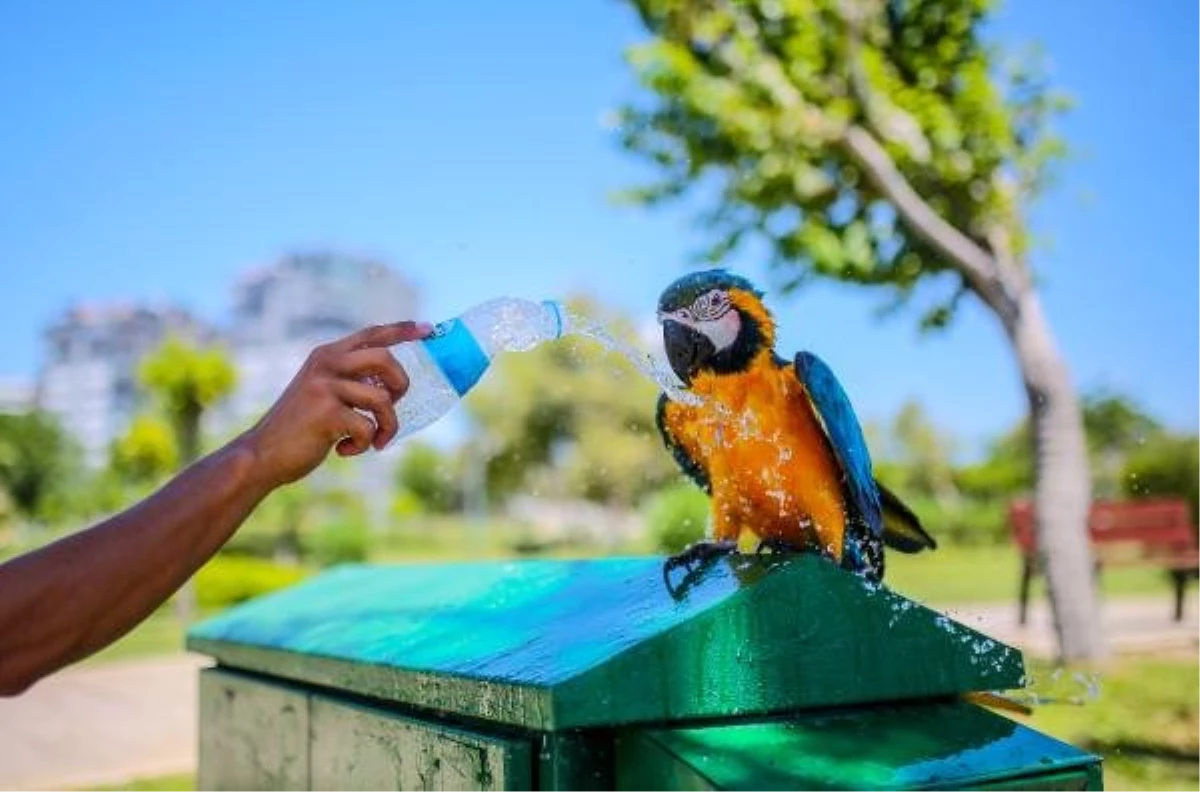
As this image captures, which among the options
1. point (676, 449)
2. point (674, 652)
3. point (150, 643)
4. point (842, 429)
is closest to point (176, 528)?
point (674, 652)

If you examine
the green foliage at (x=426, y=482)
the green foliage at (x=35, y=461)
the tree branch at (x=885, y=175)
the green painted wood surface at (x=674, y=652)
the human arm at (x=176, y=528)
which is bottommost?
the green painted wood surface at (x=674, y=652)

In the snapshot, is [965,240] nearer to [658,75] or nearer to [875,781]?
[658,75]

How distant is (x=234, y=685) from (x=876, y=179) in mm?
7270

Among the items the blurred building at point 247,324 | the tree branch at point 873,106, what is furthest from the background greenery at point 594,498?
the blurred building at point 247,324

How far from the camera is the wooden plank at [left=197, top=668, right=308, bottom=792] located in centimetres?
222

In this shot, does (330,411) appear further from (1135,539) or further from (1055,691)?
(1135,539)

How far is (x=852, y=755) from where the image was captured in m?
1.44

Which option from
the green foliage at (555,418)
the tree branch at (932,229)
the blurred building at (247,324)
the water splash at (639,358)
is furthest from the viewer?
the blurred building at (247,324)

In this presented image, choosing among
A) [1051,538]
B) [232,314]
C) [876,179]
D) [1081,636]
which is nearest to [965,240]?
[876,179]

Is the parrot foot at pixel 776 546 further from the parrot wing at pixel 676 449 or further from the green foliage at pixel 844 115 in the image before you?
the green foliage at pixel 844 115

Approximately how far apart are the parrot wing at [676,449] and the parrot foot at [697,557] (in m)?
0.30

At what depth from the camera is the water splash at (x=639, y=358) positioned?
199cm

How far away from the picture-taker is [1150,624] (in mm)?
10539

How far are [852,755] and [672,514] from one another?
37.1ft
